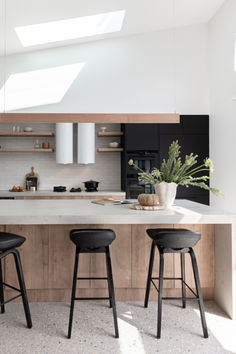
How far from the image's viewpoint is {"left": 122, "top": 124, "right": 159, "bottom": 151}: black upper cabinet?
5.61 meters

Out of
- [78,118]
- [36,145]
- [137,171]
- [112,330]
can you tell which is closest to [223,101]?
[137,171]

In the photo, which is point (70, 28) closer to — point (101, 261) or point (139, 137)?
point (139, 137)

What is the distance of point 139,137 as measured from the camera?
5.61 meters

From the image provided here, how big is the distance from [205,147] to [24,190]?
3.33 meters

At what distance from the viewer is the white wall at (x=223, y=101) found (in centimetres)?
499

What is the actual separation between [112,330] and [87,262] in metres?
0.69

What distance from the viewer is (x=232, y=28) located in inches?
195

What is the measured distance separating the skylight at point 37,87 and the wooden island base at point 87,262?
137 inches

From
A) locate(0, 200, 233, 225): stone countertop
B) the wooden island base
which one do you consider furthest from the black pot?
locate(0, 200, 233, 225): stone countertop

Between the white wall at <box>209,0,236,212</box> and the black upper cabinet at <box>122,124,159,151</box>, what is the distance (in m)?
1.09

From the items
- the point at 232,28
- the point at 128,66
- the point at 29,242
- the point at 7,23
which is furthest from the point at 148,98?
the point at 29,242

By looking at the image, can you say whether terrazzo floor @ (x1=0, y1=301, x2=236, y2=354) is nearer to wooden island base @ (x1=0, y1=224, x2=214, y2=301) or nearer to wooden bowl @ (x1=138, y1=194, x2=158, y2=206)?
wooden island base @ (x1=0, y1=224, x2=214, y2=301)

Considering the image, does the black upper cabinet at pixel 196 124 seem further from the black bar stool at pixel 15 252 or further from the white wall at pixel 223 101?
the black bar stool at pixel 15 252

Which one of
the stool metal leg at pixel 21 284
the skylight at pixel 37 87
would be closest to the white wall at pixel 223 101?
the skylight at pixel 37 87
